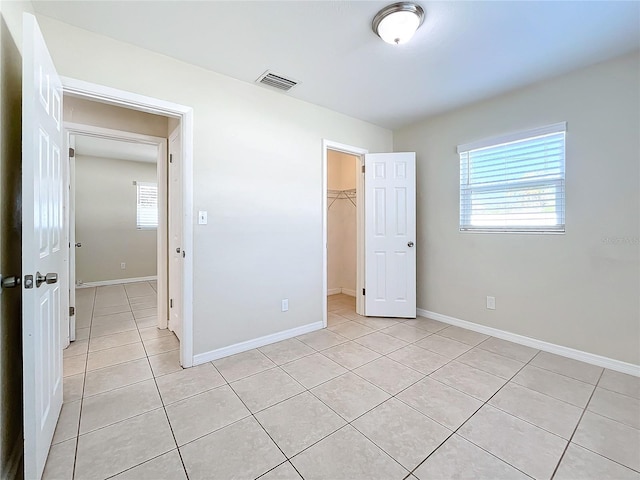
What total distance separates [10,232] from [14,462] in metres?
1.07

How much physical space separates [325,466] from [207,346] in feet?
4.84

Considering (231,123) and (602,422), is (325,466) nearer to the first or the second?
(602,422)

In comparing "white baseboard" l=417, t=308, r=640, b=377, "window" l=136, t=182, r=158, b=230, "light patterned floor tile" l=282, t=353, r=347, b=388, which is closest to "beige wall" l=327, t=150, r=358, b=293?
"white baseboard" l=417, t=308, r=640, b=377

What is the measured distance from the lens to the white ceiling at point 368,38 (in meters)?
1.71

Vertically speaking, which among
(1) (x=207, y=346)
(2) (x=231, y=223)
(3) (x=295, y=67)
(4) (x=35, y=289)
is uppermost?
(3) (x=295, y=67)

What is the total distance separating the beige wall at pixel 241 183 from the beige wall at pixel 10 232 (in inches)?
21.7

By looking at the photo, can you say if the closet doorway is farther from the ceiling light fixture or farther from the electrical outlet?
the ceiling light fixture

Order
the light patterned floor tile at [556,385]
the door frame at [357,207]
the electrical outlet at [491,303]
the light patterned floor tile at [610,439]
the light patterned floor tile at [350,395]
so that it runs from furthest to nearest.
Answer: the door frame at [357,207] → the electrical outlet at [491,303] → the light patterned floor tile at [556,385] → the light patterned floor tile at [350,395] → the light patterned floor tile at [610,439]

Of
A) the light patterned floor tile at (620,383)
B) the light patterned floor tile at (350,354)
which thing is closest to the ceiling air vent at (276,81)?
the light patterned floor tile at (350,354)

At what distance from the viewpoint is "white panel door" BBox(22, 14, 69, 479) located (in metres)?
1.13

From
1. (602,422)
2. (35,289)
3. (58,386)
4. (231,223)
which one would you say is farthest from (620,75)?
(58,386)

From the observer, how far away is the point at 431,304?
355cm

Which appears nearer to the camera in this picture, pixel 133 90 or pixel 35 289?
pixel 35 289

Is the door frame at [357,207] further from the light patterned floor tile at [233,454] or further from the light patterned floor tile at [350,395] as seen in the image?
the light patterned floor tile at [233,454]
